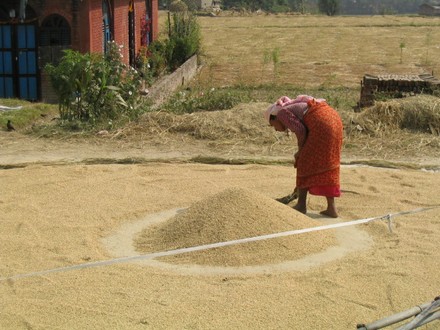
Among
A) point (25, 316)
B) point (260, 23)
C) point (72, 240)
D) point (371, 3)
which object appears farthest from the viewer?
point (371, 3)

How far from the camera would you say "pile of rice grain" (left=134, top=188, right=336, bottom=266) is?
641 centimetres

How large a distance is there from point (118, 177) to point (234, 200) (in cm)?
257

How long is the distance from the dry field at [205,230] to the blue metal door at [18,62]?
13.3 feet

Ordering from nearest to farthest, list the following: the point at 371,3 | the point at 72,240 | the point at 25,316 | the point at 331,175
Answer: the point at 25,316 < the point at 72,240 < the point at 331,175 < the point at 371,3

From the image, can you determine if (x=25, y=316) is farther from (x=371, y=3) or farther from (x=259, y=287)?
(x=371, y=3)

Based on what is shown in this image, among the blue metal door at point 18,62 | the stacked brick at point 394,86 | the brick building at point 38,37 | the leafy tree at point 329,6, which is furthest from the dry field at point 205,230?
the leafy tree at point 329,6

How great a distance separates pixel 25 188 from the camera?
8.53 metres

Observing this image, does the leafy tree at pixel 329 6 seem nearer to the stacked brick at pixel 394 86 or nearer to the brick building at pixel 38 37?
the brick building at pixel 38 37

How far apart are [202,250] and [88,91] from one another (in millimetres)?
6243

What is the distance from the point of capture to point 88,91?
12.1 metres

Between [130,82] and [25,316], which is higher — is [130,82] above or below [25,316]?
above

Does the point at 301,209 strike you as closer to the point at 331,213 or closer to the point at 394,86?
the point at 331,213

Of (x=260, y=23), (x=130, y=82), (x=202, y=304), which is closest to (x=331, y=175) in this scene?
(x=202, y=304)

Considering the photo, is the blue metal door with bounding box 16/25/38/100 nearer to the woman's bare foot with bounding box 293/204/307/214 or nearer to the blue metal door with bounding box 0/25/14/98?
the blue metal door with bounding box 0/25/14/98
